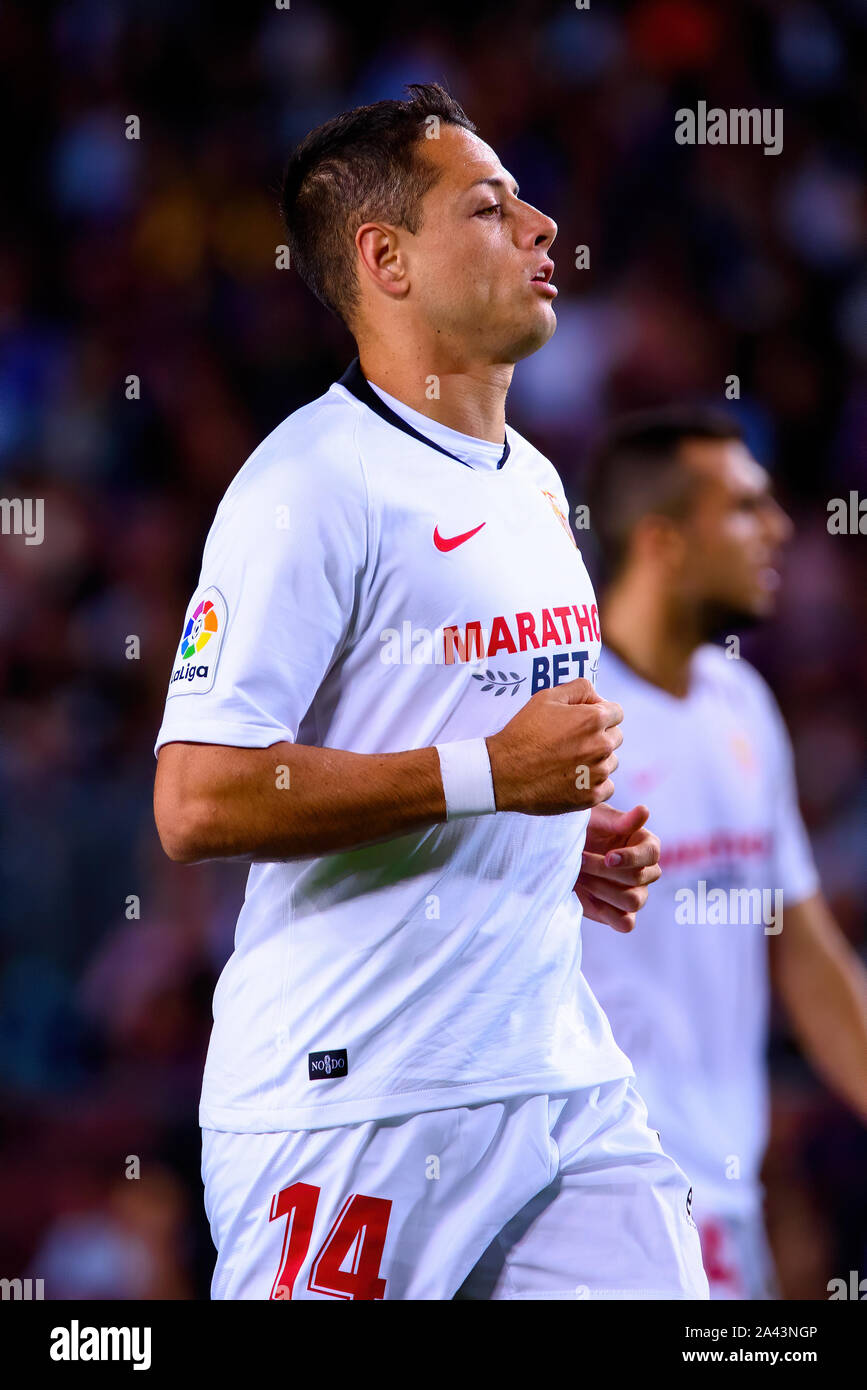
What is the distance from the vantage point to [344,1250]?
7.06 ft

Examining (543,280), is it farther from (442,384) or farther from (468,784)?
(468,784)

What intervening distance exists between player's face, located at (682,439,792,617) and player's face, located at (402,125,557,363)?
1768mm

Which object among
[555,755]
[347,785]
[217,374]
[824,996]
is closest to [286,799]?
[347,785]

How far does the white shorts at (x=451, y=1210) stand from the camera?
216cm

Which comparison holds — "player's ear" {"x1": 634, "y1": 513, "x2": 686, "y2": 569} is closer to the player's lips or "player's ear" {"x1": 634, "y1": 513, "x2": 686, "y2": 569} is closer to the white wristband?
the player's lips

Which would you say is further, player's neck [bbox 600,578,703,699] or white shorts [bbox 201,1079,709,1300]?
player's neck [bbox 600,578,703,699]

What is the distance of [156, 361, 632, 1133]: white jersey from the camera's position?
2.14 m

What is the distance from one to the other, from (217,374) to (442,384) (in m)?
2.53

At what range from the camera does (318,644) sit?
7.04 ft

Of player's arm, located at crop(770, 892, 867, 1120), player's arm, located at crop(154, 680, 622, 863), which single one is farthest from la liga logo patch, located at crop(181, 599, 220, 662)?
player's arm, located at crop(770, 892, 867, 1120)

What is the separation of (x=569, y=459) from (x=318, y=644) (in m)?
2.78

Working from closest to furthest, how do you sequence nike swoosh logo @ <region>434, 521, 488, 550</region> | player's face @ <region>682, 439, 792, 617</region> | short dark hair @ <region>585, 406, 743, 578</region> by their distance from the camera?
nike swoosh logo @ <region>434, 521, 488, 550</region>
player's face @ <region>682, 439, 792, 617</region>
short dark hair @ <region>585, 406, 743, 578</region>
